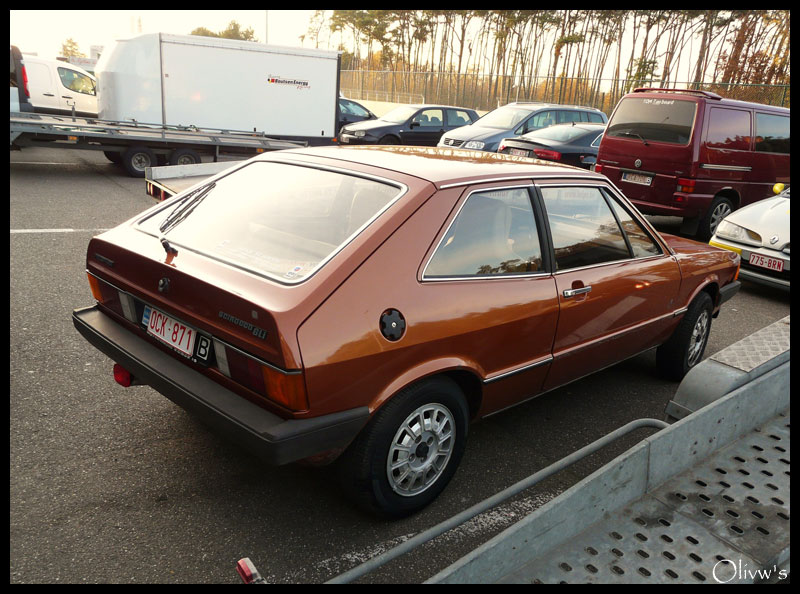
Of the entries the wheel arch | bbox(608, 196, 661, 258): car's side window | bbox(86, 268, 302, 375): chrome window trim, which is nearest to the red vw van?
bbox(608, 196, 661, 258): car's side window

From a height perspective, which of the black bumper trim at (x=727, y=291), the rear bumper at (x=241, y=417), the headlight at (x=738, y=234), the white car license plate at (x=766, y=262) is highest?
the rear bumper at (x=241, y=417)

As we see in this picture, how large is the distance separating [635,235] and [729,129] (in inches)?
242

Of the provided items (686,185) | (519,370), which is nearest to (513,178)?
(519,370)

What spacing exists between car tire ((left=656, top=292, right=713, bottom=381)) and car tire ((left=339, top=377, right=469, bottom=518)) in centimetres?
215

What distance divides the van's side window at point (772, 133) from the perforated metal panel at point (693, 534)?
7.98 m

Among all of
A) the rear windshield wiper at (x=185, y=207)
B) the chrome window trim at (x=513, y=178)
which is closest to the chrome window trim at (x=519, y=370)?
the chrome window trim at (x=513, y=178)

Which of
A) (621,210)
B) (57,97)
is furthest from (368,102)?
(621,210)

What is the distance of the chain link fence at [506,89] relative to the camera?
2091cm

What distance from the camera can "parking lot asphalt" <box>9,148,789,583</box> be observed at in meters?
2.50

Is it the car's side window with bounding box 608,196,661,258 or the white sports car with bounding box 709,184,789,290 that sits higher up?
the car's side window with bounding box 608,196,661,258

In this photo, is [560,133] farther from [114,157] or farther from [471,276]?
[471,276]

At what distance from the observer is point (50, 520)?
2645 millimetres

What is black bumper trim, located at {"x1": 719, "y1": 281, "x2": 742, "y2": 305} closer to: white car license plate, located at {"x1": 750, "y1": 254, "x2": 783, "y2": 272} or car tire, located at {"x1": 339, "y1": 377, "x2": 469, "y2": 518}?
white car license plate, located at {"x1": 750, "y1": 254, "x2": 783, "y2": 272}

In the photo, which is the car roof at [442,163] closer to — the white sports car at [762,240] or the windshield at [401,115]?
the white sports car at [762,240]
